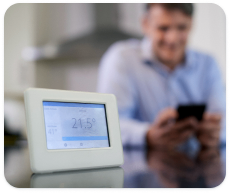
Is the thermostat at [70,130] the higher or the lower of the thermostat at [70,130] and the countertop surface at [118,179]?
the higher

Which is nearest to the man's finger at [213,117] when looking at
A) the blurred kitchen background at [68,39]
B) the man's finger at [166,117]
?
the man's finger at [166,117]

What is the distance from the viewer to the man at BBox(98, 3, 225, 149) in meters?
1.96

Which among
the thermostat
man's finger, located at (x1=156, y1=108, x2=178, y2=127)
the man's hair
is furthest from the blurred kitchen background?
the thermostat

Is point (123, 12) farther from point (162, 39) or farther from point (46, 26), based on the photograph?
point (46, 26)

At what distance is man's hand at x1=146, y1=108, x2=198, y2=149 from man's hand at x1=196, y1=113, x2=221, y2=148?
6cm

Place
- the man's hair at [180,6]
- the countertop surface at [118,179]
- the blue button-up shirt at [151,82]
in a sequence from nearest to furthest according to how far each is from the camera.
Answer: the countertop surface at [118,179] → the blue button-up shirt at [151,82] → the man's hair at [180,6]

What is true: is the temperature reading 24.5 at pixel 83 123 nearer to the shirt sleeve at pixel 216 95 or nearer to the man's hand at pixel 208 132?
the man's hand at pixel 208 132

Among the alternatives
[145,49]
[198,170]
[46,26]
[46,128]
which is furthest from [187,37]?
[46,128]

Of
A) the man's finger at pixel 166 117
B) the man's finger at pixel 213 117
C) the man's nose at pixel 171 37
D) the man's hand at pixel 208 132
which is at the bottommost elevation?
the man's hand at pixel 208 132

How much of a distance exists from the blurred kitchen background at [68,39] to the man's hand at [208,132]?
44 cm

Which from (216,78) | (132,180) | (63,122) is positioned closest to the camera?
(132,180)

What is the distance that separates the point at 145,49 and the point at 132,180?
173cm

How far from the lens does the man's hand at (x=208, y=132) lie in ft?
6.57

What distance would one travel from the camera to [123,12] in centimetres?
224
